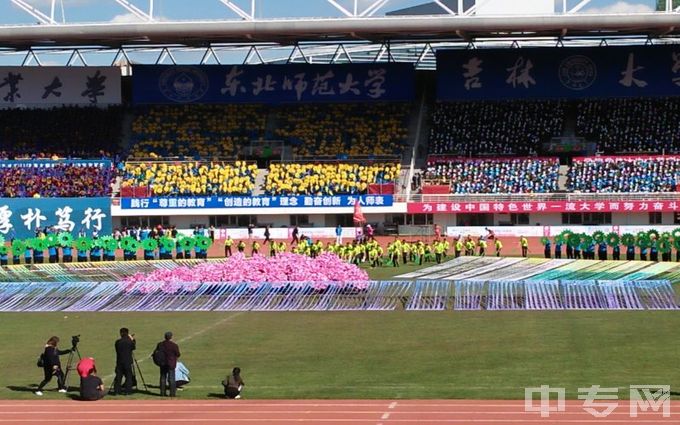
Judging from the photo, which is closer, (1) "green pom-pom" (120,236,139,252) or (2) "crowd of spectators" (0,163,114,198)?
(1) "green pom-pom" (120,236,139,252)

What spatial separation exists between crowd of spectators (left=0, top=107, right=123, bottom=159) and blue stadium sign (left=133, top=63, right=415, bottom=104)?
2227 mm

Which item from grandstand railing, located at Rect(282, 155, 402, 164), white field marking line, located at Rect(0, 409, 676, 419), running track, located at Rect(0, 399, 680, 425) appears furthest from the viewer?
grandstand railing, located at Rect(282, 155, 402, 164)

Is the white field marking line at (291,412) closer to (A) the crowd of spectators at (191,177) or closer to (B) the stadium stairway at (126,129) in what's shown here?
(A) the crowd of spectators at (191,177)

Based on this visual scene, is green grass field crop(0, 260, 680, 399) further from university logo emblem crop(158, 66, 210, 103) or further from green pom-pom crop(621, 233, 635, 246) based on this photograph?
university logo emblem crop(158, 66, 210, 103)

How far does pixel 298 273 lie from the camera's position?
3209 cm

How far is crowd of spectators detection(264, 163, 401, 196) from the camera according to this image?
57.5 meters

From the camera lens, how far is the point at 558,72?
60188 millimetres

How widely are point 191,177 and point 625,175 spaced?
19.8m

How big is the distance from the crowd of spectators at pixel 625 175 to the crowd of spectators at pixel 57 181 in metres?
21.4

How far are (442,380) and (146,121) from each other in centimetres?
4587

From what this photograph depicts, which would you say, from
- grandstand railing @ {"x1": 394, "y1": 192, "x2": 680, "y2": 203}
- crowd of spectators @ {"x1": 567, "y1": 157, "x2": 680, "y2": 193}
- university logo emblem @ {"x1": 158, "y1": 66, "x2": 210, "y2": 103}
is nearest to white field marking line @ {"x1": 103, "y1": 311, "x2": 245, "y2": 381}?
grandstand railing @ {"x1": 394, "y1": 192, "x2": 680, "y2": 203}

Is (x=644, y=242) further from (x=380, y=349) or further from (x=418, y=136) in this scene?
(x=418, y=136)

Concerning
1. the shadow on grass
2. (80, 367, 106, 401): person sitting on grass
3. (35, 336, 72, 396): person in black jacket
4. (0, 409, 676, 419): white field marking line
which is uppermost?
(35, 336, 72, 396): person in black jacket

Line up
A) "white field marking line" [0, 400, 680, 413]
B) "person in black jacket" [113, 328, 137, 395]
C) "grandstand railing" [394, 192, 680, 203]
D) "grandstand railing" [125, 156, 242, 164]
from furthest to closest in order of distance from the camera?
"grandstand railing" [125, 156, 242, 164], "grandstand railing" [394, 192, 680, 203], "person in black jacket" [113, 328, 137, 395], "white field marking line" [0, 400, 680, 413]
